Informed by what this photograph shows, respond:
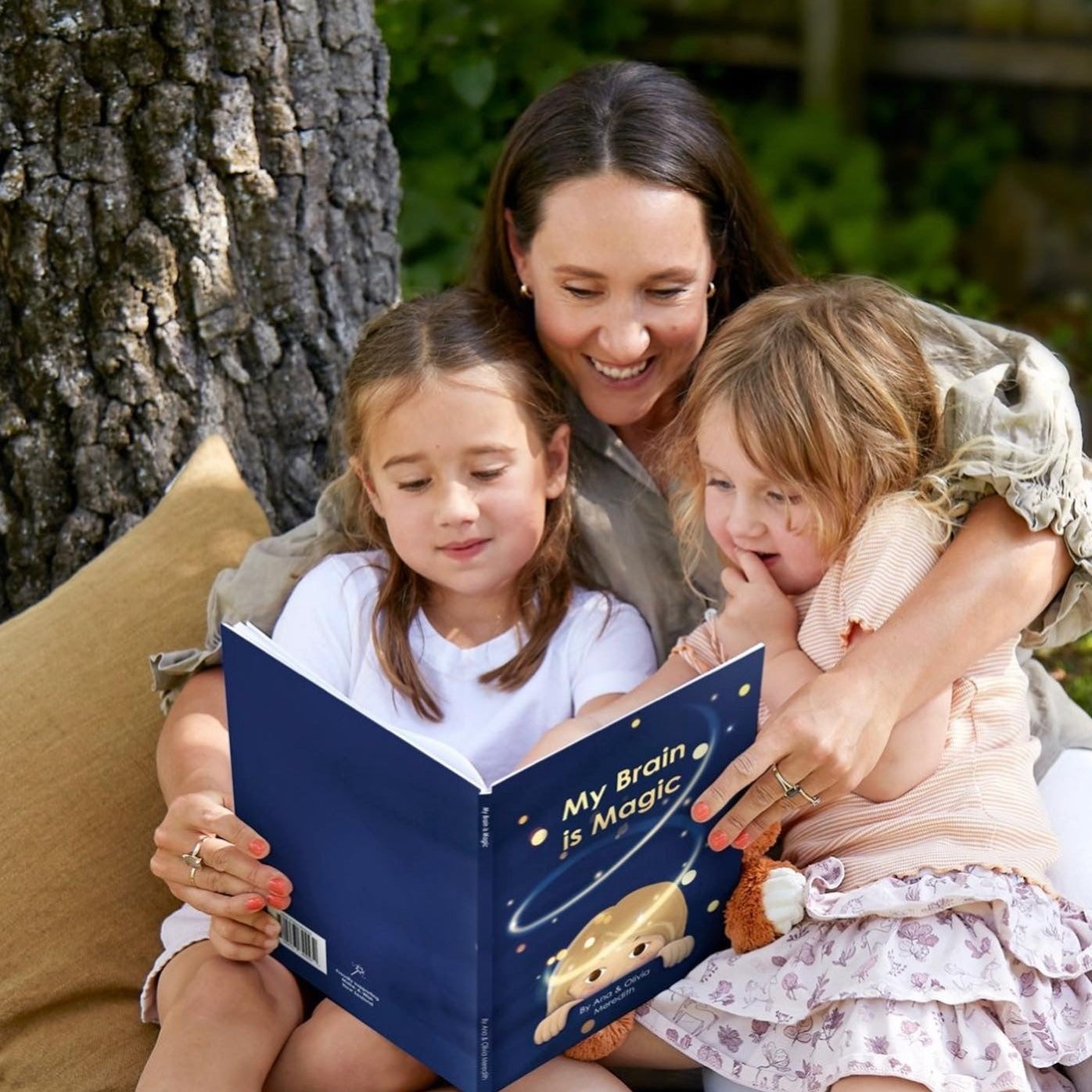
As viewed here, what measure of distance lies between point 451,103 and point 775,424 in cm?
241

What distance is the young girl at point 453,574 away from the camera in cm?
203

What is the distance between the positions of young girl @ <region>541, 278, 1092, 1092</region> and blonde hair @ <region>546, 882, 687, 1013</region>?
97 millimetres

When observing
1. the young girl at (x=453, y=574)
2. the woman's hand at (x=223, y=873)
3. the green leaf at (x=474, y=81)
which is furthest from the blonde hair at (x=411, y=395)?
the green leaf at (x=474, y=81)

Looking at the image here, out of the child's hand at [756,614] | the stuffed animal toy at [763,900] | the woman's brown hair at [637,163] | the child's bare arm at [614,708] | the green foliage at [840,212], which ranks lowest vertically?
the green foliage at [840,212]

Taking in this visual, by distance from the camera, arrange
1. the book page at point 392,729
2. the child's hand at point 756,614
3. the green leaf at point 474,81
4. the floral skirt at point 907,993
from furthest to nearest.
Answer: the green leaf at point 474,81
the child's hand at point 756,614
the floral skirt at point 907,993
the book page at point 392,729

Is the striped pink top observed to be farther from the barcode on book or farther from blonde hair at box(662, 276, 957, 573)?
the barcode on book

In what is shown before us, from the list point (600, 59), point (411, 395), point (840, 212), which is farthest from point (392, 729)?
point (840, 212)

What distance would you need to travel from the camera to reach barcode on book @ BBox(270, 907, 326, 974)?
69.8 inches

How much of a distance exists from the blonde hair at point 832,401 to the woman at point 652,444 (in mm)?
69

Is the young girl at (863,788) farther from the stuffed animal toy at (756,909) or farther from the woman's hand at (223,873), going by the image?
the woman's hand at (223,873)

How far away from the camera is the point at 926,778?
1.82 meters

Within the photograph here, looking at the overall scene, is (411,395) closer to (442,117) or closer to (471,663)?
(471,663)

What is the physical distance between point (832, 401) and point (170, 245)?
1.07 m

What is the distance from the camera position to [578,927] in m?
1.66
